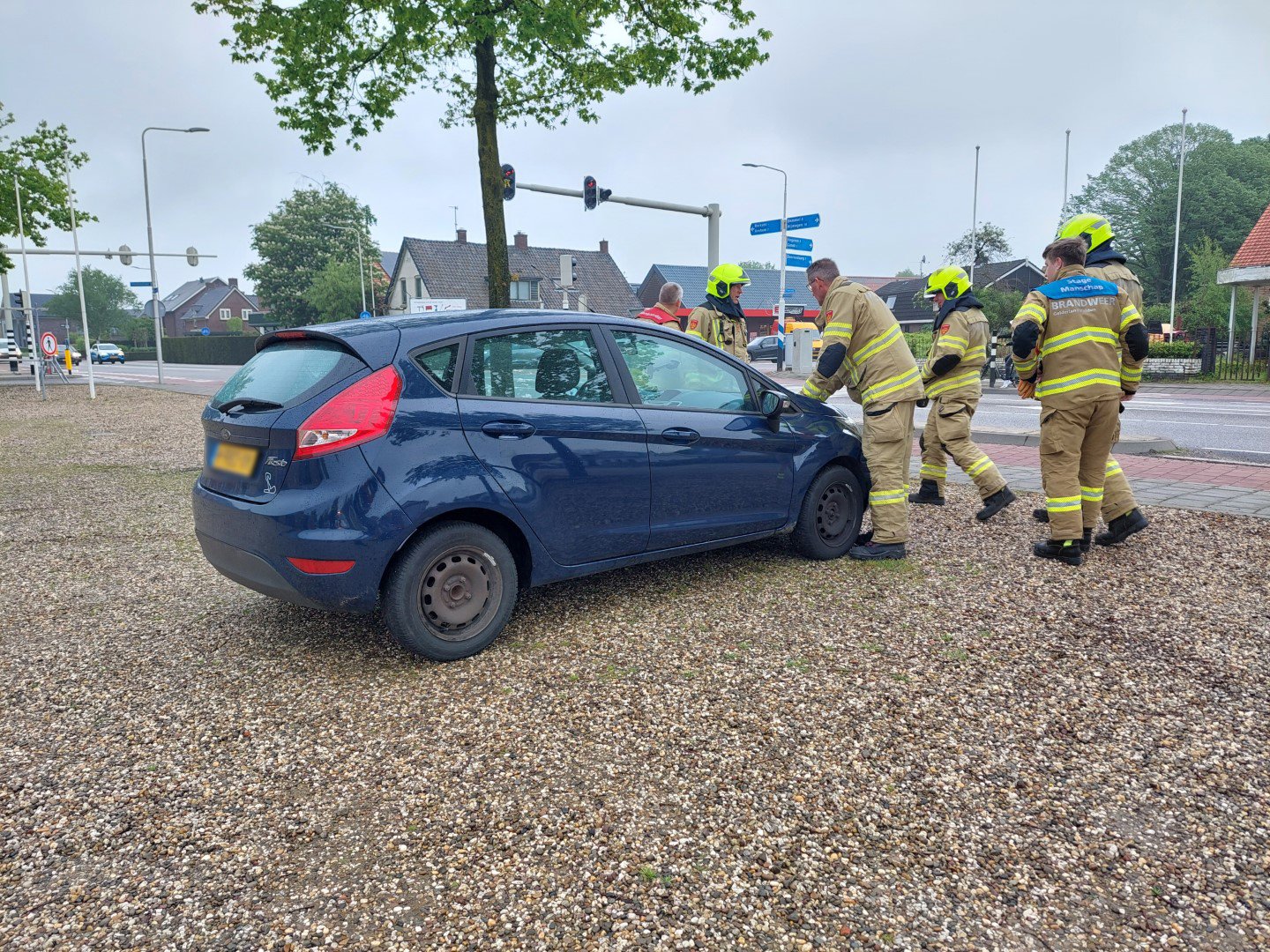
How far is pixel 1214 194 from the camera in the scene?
2267 inches

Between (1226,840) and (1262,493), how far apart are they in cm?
604

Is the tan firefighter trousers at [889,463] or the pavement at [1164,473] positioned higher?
the tan firefighter trousers at [889,463]

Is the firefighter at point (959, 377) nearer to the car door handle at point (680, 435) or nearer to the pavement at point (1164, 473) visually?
the pavement at point (1164, 473)

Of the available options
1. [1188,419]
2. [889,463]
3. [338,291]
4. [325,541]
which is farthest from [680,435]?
[338,291]

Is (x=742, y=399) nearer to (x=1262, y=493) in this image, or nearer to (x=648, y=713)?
(x=648, y=713)

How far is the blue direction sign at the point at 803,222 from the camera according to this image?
2291 cm

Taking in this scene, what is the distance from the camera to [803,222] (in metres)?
23.3

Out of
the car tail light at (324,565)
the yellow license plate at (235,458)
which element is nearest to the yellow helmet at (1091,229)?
the car tail light at (324,565)

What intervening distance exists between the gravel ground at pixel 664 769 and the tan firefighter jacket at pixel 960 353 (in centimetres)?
203

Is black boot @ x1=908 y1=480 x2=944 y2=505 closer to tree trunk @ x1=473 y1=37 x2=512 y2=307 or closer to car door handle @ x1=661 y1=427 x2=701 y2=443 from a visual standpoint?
car door handle @ x1=661 y1=427 x2=701 y2=443

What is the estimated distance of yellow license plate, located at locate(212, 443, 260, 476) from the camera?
3789 mm

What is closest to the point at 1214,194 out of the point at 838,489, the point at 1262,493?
the point at 1262,493

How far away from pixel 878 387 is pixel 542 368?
2300 millimetres

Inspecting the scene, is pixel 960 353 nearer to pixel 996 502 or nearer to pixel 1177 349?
pixel 996 502
